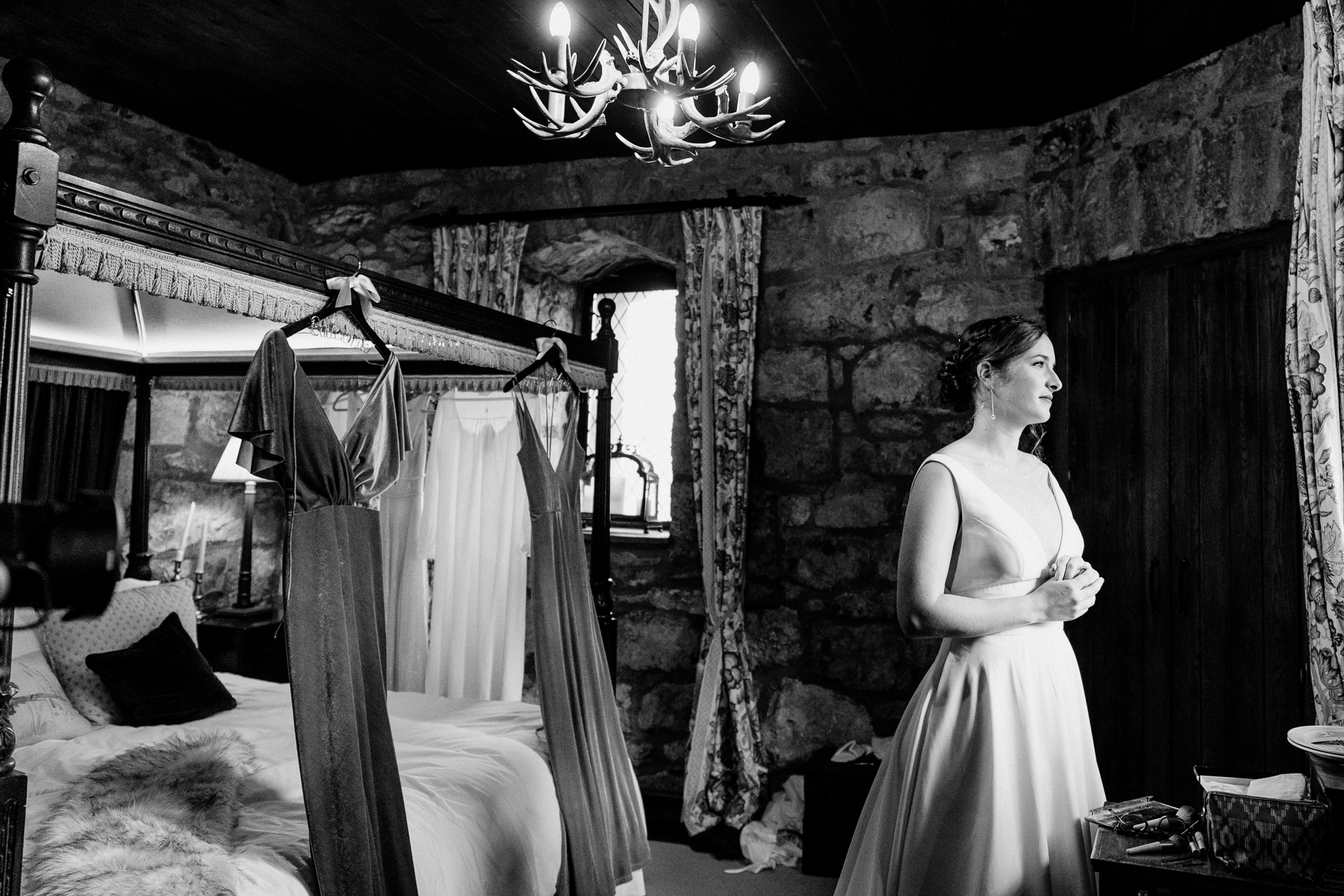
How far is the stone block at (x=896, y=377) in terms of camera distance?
12.9ft

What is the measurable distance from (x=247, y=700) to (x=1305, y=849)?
9.90 ft

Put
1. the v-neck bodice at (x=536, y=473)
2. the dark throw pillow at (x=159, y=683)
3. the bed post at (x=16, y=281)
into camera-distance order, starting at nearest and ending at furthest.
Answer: the bed post at (x=16, y=281), the v-neck bodice at (x=536, y=473), the dark throw pillow at (x=159, y=683)

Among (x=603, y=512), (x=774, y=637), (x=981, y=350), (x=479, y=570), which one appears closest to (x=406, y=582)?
(x=479, y=570)

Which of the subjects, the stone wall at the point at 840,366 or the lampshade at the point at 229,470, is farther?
the lampshade at the point at 229,470

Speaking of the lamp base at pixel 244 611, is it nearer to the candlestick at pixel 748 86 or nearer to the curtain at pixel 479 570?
the curtain at pixel 479 570

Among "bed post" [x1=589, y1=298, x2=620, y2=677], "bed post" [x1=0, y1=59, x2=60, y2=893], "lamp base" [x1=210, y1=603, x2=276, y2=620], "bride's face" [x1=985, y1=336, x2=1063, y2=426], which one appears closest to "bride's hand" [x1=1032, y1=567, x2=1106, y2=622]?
"bride's face" [x1=985, y1=336, x2=1063, y2=426]

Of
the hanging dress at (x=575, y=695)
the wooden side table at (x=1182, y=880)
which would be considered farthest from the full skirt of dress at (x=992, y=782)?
the hanging dress at (x=575, y=695)

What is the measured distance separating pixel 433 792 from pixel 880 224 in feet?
9.13

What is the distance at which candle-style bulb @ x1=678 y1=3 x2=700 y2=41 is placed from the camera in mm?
1841

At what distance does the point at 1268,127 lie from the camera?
2.91m

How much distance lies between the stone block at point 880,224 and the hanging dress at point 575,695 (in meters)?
1.67

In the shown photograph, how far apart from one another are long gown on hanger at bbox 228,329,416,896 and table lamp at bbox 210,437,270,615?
7.57 ft

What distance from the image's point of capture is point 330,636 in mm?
1897

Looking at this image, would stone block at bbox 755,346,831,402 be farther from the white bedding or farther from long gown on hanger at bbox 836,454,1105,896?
long gown on hanger at bbox 836,454,1105,896
